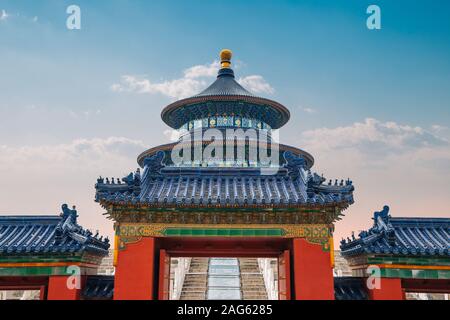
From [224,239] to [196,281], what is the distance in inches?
609

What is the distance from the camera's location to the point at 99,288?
1363cm

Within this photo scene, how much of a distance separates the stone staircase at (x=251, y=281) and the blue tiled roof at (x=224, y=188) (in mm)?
12546

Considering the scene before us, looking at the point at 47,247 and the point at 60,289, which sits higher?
the point at 47,247

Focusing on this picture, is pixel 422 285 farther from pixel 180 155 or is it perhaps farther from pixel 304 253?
pixel 180 155

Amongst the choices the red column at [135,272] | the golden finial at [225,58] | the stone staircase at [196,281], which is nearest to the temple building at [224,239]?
the red column at [135,272]

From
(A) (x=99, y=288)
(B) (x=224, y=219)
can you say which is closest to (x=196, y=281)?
(A) (x=99, y=288)

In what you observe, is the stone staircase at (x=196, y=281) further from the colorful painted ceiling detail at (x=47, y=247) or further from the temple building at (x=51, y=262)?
the temple building at (x=51, y=262)

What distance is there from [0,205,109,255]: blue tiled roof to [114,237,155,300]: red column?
1.47m

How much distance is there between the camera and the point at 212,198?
1242 centimetres

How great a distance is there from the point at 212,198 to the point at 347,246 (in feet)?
19.6

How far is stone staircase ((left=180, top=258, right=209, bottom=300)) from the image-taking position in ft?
83.4

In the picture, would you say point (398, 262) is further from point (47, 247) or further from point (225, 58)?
point (225, 58)

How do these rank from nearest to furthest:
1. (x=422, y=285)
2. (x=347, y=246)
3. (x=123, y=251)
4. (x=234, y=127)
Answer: (x=123, y=251) → (x=422, y=285) → (x=347, y=246) → (x=234, y=127)
